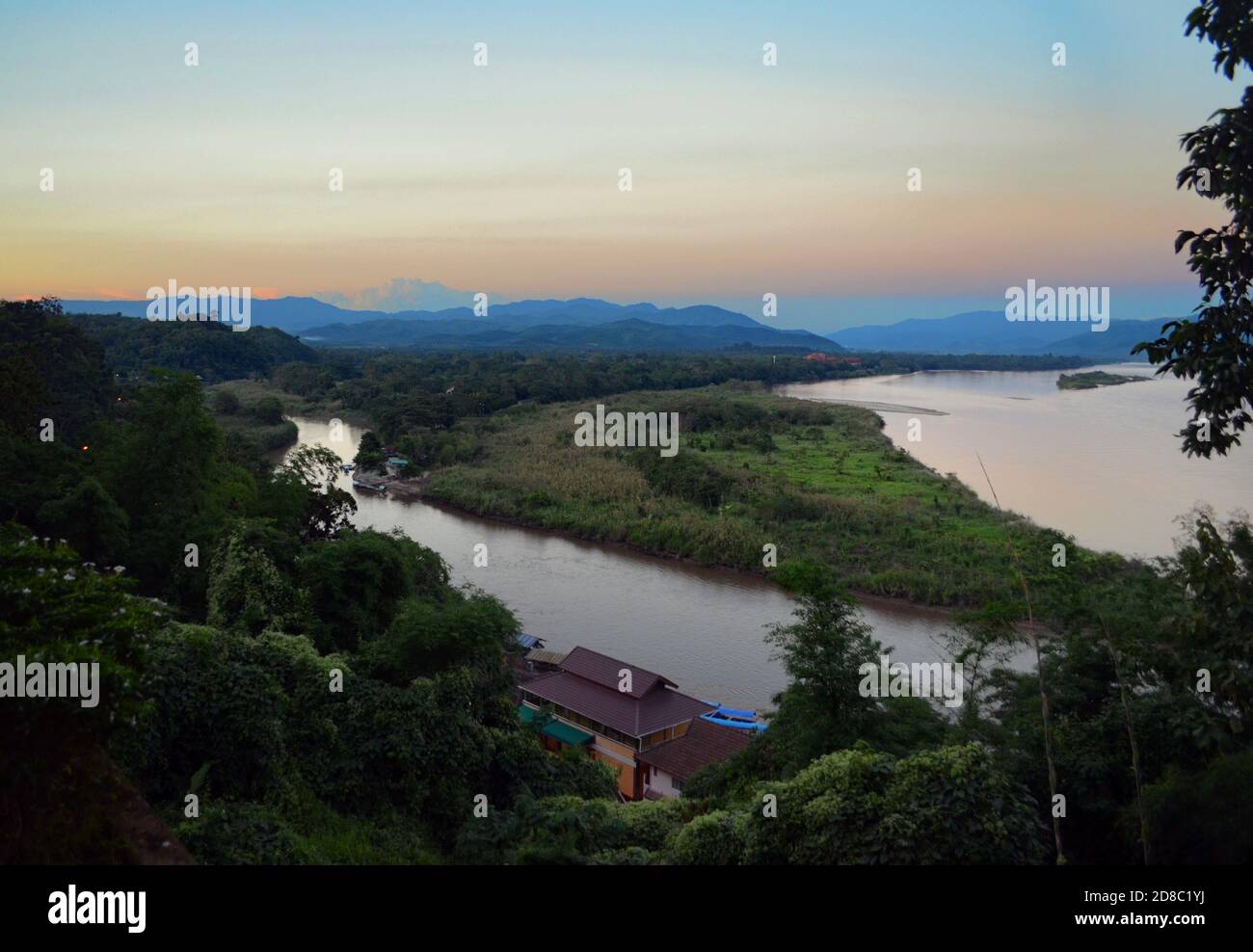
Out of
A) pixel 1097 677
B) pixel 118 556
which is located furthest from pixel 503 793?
pixel 118 556

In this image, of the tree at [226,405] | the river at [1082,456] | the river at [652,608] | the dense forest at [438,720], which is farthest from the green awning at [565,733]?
the tree at [226,405]

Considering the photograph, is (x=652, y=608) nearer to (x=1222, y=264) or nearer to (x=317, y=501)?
(x=317, y=501)

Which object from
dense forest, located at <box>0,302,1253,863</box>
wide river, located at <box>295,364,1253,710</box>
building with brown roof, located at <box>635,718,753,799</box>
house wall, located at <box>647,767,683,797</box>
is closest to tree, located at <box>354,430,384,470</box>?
wide river, located at <box>295,364,1253,710</box>

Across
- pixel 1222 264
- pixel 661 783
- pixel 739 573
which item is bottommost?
pixel 661 783

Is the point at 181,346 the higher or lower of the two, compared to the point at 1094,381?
higher

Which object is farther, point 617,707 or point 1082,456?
point 1082,456

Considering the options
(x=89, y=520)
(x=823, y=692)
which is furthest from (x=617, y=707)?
(x=89, y=520)
